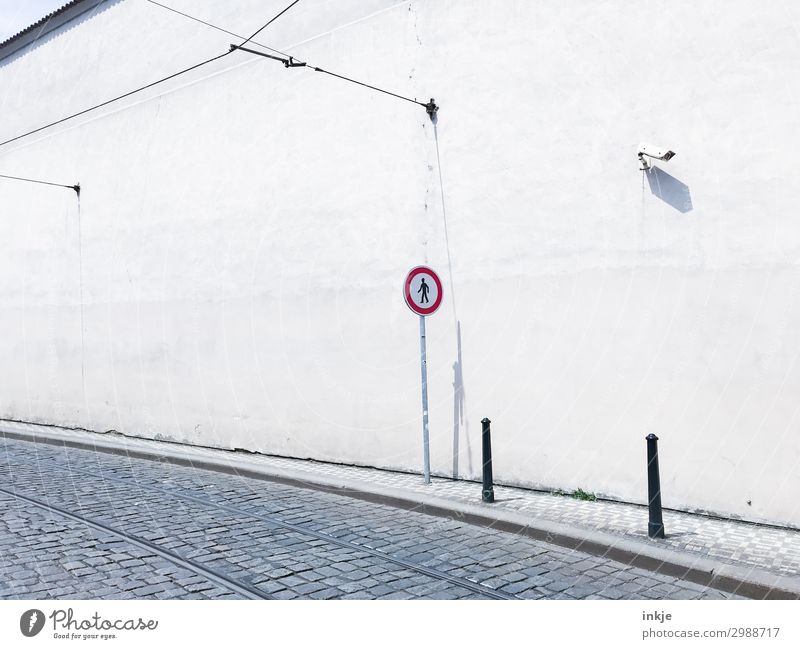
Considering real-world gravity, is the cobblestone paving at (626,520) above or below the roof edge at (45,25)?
below

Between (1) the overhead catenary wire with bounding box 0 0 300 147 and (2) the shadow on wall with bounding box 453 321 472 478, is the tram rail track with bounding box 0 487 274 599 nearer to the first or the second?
(2) the shadow on wall with bounding box 453 321 472 478

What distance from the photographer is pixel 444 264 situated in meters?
9.18

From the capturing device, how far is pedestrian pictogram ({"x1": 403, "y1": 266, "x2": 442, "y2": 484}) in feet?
27.1

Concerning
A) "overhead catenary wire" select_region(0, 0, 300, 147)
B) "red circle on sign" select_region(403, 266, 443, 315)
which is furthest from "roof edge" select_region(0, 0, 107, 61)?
"red circle on sign" select_region(403, 266, 443, 315)

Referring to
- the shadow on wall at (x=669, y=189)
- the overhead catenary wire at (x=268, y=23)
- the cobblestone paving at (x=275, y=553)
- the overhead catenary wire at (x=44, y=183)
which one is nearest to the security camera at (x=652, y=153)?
the shadow on wall at (x=669, y=189)

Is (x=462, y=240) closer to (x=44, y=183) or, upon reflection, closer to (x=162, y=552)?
(x=162, y=552)

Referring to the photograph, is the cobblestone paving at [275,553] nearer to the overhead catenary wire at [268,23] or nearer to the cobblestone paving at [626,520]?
the cobblestone paving at [626,520]

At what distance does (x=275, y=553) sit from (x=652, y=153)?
5.01 m

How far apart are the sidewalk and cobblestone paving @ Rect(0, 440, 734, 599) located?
0.18 meters

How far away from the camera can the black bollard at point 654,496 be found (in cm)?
618

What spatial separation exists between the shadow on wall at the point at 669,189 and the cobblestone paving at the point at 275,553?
3462 millimetres

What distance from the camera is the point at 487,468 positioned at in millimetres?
7531

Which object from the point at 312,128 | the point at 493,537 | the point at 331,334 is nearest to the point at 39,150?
the point at 312,128
